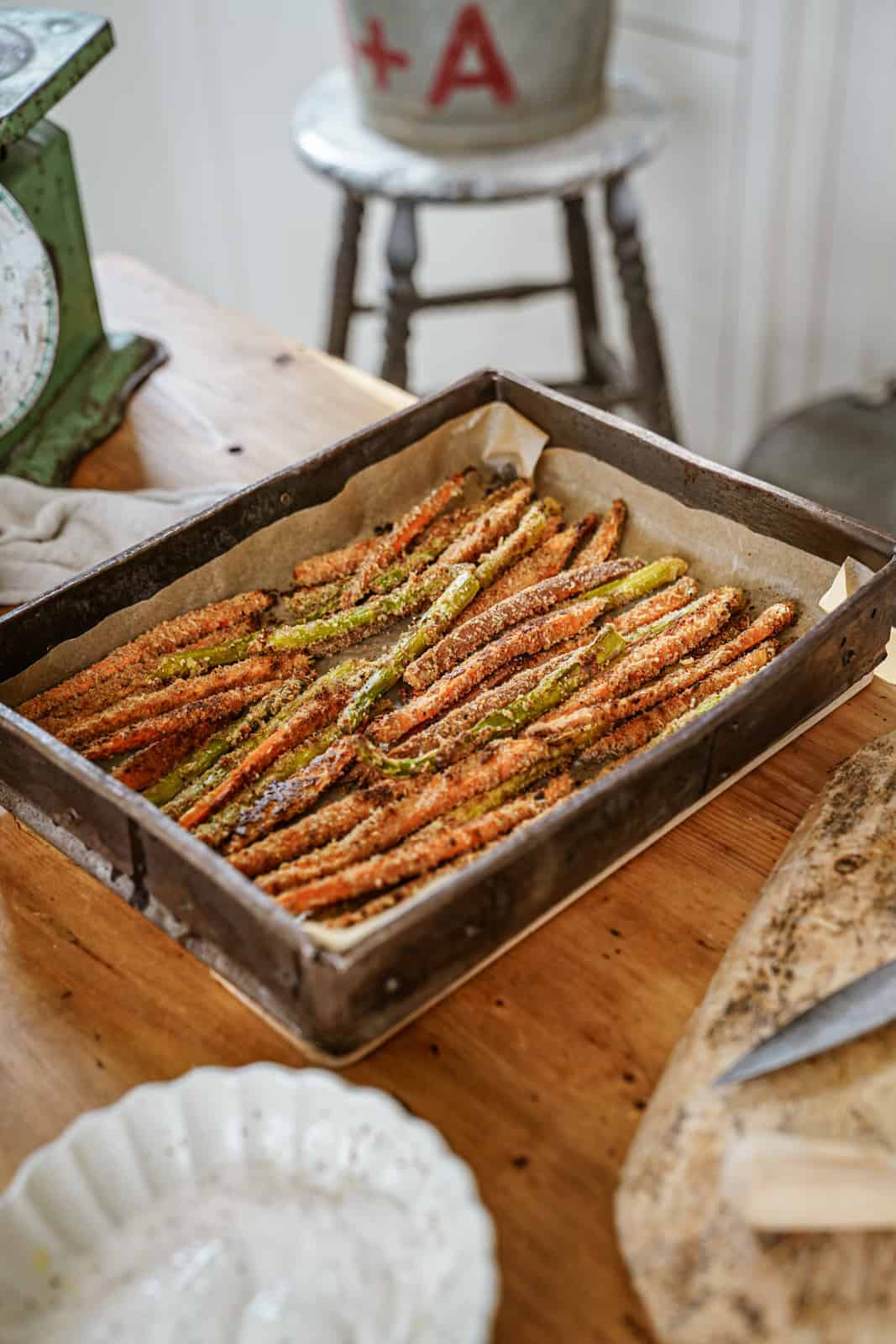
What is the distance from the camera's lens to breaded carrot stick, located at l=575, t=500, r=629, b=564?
1918 mm

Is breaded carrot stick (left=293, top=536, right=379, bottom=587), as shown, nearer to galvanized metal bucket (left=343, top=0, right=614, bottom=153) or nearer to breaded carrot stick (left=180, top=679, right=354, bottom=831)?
breaded carrot stick (left=180, top=679, right=354, bottom=831)

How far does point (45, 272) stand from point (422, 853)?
1293 millimetres

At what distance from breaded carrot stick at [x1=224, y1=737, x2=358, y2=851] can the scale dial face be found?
3.13ft

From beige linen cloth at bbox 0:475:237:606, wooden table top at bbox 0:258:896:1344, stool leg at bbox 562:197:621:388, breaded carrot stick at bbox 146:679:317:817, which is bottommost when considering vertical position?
stool leg at bbox 562:197:621:388

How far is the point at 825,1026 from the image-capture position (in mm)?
1249

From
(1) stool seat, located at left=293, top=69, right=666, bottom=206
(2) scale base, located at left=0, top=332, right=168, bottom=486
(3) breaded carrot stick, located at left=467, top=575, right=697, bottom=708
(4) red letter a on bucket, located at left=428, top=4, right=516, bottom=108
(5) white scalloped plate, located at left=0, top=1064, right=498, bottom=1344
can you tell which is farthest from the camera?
(1) stool seat, located at left=293, top=69, right=666, bottom=206

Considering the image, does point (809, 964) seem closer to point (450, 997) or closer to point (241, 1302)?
point (450, 997)

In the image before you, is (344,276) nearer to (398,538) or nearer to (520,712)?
(398,538)

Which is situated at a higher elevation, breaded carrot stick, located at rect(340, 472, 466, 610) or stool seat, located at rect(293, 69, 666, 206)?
stool seat, located at rect(293, 69, 666, 206)

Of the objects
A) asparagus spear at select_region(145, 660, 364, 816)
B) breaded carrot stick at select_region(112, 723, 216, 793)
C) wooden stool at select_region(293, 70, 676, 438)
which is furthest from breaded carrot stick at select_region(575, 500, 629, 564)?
wooden stool at select_region(293, 70, 676, 438)

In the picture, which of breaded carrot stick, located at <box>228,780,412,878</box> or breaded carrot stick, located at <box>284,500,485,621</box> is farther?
breaded carrot stick, located at <box>284,500,485,621</box>

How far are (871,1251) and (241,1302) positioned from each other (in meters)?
0.50

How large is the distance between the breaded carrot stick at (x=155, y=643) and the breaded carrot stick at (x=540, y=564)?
298 mm

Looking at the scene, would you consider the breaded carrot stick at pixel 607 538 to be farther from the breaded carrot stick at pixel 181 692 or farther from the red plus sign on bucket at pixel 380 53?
the red plus sign on bucket at pixel 380 53
